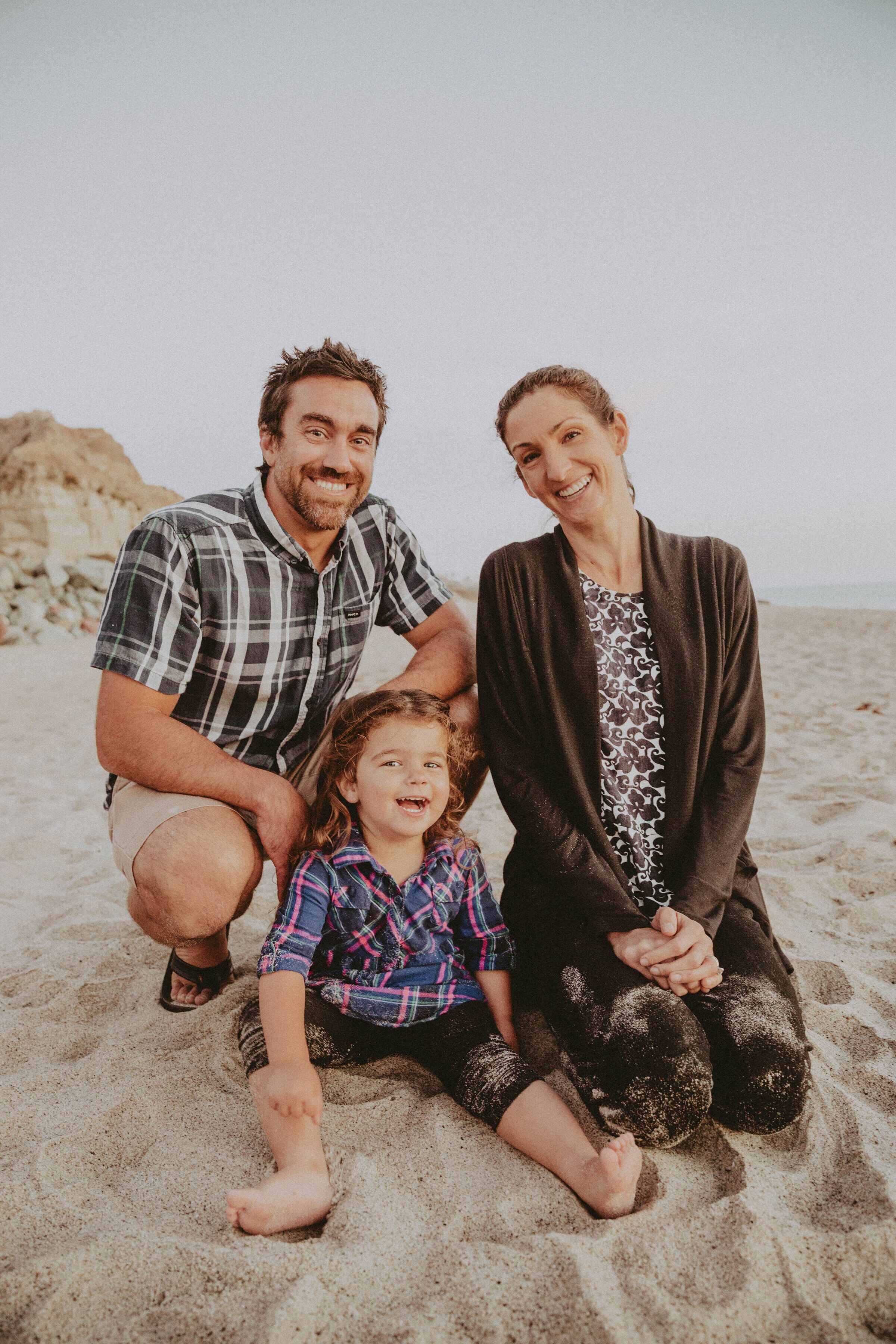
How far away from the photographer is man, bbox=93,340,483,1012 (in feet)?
7.05

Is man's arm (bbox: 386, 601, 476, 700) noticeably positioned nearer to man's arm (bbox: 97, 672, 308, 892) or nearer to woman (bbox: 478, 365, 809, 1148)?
woman (bbox: 478, 365, 809, 1148)

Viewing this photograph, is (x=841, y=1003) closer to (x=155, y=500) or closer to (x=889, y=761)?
(x=889, y=761)

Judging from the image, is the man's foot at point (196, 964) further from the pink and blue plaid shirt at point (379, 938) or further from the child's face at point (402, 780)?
the child's face at point (402, 780)

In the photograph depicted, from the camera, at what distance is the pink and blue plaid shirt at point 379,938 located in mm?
1866

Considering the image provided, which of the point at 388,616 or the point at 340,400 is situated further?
the point at 388,616

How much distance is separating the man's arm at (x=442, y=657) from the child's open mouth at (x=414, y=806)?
43 cm

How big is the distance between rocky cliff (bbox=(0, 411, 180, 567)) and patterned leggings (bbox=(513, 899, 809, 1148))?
67.2 feet

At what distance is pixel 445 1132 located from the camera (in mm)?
1673

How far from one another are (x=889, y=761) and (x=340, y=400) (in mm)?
3721

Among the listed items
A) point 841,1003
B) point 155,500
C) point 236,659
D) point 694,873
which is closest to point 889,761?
point 841,1003

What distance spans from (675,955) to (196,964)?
140 centimetres

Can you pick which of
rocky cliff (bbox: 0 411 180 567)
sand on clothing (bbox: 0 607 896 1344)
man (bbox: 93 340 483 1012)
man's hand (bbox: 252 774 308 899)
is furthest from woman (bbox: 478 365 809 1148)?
rocky cliff (bbox: 0 411 180 567)

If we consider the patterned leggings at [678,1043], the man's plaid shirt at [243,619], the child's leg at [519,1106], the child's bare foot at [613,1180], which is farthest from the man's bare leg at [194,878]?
the child's bare foot at [613,1180]

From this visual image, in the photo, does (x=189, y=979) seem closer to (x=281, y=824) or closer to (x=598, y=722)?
(x=281, y=824)
